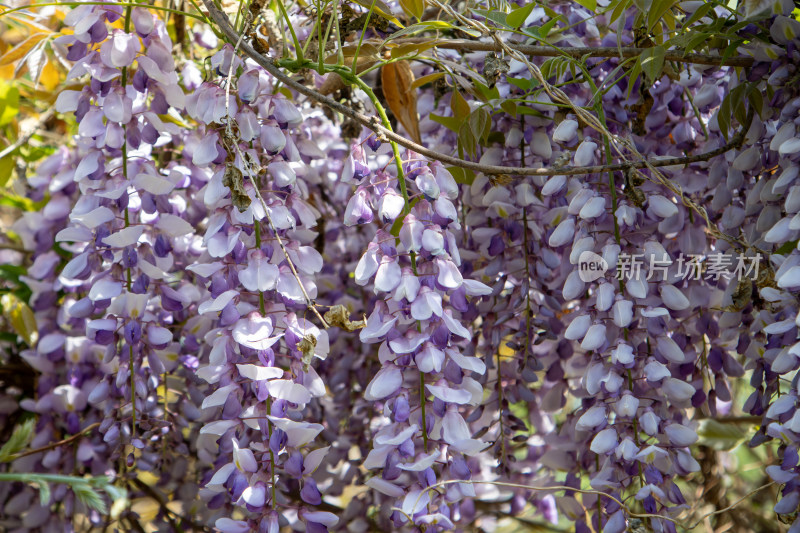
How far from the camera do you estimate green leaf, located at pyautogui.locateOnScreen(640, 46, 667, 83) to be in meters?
0.86

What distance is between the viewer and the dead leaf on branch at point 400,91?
3.40ft

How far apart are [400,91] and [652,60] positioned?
1.06ft

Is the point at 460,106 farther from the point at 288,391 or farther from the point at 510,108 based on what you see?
the point at 288,391

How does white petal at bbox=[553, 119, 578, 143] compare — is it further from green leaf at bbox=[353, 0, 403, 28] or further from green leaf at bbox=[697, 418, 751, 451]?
green leaf at bbox=[697, 418, 751, 451]

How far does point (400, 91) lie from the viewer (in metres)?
1.04

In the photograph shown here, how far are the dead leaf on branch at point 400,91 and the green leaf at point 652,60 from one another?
297 millimetres

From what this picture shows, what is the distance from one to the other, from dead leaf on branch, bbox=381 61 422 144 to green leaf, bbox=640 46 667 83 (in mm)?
297

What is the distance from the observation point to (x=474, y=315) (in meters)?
1.08

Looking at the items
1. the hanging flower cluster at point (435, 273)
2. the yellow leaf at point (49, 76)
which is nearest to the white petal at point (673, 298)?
the hanging flower cluster at point (435, 273)

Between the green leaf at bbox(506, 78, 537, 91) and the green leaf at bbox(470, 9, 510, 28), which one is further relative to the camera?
the green leaf at bbox(506, 78, 537, 91)

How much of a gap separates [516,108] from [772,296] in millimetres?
379

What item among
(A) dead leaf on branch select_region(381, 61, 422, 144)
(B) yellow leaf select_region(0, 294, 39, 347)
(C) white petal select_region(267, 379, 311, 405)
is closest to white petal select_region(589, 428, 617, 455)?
(C) white petal select_region(267, 379, 311, 405)

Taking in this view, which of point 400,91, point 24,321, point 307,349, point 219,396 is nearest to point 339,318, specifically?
point 307,349

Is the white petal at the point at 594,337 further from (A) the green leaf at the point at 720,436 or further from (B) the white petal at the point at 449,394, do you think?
(A) the green leaf at the point at 720,436
